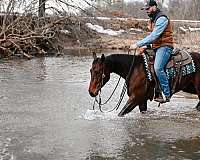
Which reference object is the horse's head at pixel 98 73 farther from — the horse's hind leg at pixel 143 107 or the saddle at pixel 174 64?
the horse's hind leg at pixel 143 107

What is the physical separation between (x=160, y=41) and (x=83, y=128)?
2.21m

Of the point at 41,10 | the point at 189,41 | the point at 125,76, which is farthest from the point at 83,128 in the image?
the point at 189,41

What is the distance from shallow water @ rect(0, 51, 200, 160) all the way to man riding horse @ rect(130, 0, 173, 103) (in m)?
0.69

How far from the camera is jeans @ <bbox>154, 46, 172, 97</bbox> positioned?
28.0 feet

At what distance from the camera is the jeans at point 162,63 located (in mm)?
8547

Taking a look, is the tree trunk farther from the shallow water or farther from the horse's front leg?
the horse's front leg

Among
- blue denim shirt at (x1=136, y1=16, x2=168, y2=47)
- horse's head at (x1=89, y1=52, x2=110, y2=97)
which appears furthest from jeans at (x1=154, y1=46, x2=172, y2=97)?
horse's head at (x1=89, y1=52, x2=110, y2=97)

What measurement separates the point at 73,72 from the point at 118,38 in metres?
17.1

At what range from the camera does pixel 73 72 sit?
16000 mm

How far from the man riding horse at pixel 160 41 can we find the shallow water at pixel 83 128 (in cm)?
69

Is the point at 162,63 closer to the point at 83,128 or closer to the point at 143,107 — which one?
the point at 143,107

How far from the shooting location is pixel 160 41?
8.68 metres

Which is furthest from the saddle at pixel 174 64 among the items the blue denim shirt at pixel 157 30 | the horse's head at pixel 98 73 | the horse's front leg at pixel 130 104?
the horse's head at pixel 98 73

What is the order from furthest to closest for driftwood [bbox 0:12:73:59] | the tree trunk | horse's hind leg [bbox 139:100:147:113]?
the tree trunk
driftwood [bbox 0:12:73:59]
horse's hind leg [bbox 139:100:147:113]
